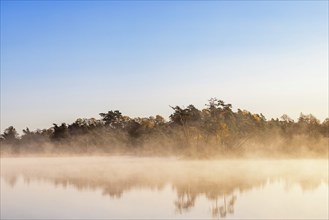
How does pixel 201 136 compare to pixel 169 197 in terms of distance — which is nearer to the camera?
pixel 169 197

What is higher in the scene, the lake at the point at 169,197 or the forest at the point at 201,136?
the forest at the point at 201,136

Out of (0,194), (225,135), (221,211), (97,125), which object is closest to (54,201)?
(0,194)

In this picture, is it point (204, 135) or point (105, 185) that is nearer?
point (105, 185)

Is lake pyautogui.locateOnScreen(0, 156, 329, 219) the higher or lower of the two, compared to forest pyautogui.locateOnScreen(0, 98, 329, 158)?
lower

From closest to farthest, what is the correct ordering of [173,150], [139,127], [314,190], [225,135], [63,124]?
[314,190], [225,135], [173,150], [139,127], [63,124]

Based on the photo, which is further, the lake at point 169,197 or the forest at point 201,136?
the forest at point 201,136

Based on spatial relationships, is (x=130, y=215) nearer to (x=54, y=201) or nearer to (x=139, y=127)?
(x=54, y=201)

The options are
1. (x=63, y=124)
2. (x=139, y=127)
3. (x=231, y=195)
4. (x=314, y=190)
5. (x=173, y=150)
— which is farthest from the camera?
(x=63, y=124)

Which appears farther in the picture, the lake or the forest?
the forest

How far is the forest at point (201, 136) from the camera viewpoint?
52.9 meters

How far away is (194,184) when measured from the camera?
23484mm

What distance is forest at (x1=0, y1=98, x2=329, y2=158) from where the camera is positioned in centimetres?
5294

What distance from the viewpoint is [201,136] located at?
53719 mm

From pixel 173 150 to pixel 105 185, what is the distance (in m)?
39.7
